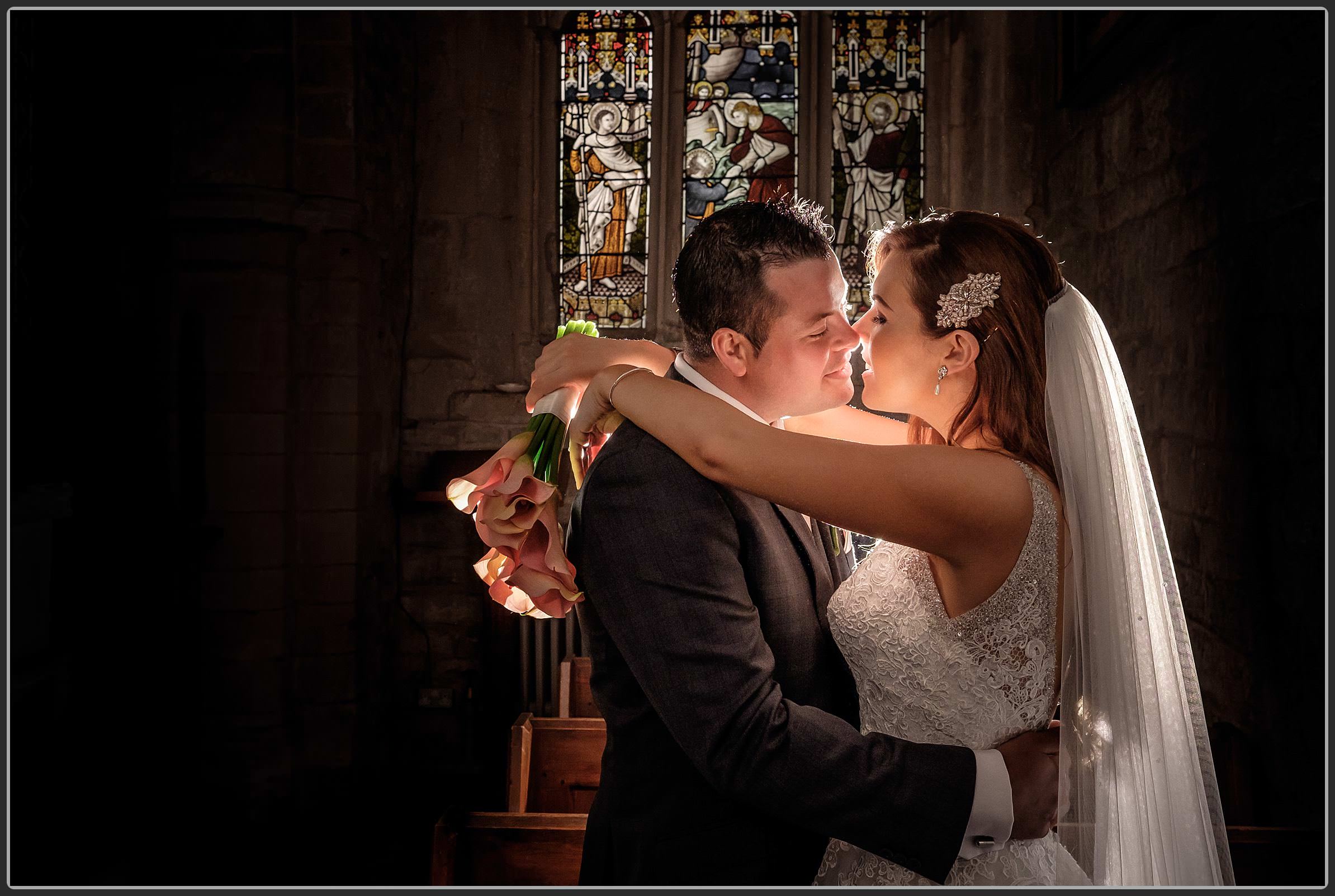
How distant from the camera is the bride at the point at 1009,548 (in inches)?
52.6

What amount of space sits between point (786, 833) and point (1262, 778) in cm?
197

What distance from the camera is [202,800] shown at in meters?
4.14

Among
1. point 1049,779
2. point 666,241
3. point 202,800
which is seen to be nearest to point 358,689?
point 202,800

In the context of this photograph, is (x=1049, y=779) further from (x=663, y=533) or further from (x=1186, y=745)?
(x=663, y=533)

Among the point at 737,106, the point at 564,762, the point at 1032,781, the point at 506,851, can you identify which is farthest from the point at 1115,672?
the point at 737,106

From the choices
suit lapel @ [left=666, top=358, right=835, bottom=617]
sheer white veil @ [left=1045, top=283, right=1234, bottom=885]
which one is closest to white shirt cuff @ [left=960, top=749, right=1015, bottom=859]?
sheer white veil @ [left=1045, top=283, right=1234, bottom=885]

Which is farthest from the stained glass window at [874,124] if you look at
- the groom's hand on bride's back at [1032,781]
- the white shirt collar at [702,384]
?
the groom's hand on bride's back at [1032,781]

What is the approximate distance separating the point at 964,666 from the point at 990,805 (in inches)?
8.9

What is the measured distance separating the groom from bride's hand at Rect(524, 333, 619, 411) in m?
0.16

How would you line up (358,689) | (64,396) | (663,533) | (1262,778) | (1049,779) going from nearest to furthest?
(663,533)
(1049,779)
(1262,778)
(64,396)
(358,689)

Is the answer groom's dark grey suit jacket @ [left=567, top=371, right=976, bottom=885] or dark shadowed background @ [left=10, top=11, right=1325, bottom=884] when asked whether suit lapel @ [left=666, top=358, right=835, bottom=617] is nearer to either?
groom's dark grey suit jacket @ [left=567, top=371, right=976, bottom=885]

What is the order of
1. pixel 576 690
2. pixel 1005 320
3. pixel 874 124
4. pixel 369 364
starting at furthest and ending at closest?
pixel 874 124
pixel 369 364
pixel 576 690
pixel 1005 320

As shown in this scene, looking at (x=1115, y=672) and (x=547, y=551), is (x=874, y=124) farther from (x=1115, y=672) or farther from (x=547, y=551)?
(x=547, y=551)

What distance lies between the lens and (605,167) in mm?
5438
